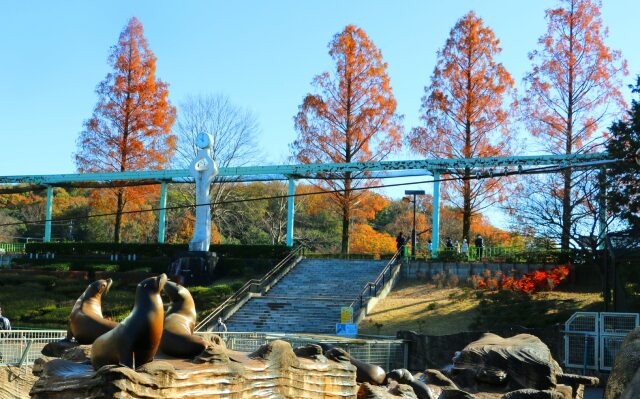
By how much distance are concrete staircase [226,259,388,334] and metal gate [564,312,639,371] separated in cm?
880

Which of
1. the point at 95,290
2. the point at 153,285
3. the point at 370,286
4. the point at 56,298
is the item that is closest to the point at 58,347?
the point at 95,290

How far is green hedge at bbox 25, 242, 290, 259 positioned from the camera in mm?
36125

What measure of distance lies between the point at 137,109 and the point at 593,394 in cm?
3045

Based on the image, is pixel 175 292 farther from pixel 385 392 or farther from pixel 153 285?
pixel 385 392

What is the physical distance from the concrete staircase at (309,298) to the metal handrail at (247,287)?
0.44 metres

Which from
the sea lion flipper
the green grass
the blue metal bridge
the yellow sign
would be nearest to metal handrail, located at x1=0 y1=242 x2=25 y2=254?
the blue metal bridge

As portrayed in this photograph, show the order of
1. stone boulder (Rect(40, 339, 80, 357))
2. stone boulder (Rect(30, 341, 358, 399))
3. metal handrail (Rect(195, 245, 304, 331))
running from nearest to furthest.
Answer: stone boulder (Rect(30, 341, 358, 399)), stone boulder (Rect(40, 339, 80, 357)), metal handrail (Rect(195, 245, 304, 331))

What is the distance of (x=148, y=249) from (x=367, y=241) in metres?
13.6

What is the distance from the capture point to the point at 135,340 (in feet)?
23.5

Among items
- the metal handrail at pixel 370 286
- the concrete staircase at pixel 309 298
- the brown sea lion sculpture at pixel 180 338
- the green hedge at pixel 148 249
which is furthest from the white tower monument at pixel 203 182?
the brown sea lion sculpture at pixel 180 338

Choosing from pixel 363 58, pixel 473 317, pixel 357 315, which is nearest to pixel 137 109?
pixel 363 58

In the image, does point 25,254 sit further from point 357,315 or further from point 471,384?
point 471,384

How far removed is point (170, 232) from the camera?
171ft

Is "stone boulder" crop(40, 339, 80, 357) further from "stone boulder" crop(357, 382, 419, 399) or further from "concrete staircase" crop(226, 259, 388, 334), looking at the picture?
"concrete staircase" crop(226, 259, 388, 334)
